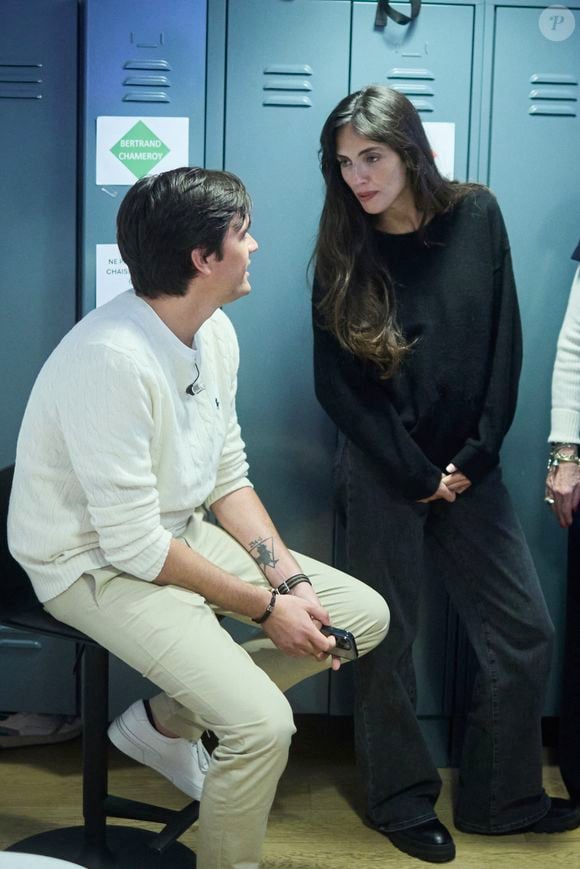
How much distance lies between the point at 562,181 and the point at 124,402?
1.34 meters

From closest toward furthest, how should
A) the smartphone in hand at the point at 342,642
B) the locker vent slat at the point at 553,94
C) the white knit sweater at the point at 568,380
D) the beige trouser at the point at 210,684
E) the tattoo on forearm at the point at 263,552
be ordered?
1. the beige trouser at the point at 210,684
2. the smartphone in hand at the point at 342,642
3. the tattoo on forearm at the point at 263,552
4. the white knit sweater at the point at 568,380
5. the locker vent slat at the point at 553,94

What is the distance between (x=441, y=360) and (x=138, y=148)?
93 centimetres

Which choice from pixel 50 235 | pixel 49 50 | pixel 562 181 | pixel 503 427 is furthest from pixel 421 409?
pixel 49 50

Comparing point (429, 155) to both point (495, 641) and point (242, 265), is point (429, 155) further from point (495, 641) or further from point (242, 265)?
point (495, 641)

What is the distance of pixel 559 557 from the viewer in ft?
8.84

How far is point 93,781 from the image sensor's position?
2.11 metres

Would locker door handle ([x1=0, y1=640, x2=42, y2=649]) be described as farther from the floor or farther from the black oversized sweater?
the black oversized sweater

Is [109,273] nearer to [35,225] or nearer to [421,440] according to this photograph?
[35,225]

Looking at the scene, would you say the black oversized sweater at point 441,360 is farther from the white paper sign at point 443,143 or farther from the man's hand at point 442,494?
the white paper sign at point 443,143

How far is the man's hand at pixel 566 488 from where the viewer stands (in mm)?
2445

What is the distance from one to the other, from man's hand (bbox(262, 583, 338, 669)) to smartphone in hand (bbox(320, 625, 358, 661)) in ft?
→ 0.07

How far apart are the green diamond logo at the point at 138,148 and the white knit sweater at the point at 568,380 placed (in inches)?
41.7

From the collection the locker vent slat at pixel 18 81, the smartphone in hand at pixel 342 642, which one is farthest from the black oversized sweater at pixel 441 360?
the locker vent slat at pixel 18 81

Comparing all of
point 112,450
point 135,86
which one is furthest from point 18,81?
point 112,450
